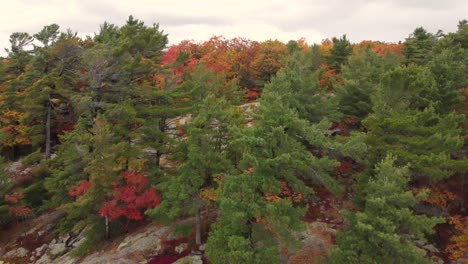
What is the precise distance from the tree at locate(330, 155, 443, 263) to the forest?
68mm

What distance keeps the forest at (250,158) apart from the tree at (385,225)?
0.22 feet

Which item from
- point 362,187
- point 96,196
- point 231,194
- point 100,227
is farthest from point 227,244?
point 100,227

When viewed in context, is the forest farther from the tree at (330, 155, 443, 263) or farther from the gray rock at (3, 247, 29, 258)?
the gray rock at (3, 247, 29, 258)

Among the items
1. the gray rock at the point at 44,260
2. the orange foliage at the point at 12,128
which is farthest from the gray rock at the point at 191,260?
the orange foliage at the point at 12,128

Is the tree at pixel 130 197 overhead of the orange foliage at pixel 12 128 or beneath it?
beneath

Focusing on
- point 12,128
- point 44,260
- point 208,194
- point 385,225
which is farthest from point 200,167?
point 12,128

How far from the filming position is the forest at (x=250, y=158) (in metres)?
18.1

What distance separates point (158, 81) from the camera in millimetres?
35562

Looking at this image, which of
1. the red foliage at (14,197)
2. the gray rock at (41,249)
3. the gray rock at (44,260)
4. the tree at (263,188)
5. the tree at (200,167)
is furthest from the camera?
the red foliage at (14,197)

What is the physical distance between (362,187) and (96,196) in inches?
712

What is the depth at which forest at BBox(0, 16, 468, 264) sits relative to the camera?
18141mm

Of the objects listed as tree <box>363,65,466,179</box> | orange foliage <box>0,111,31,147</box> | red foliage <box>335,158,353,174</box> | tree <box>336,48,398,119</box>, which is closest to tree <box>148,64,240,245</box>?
tree <box>363,65,466,179</box>

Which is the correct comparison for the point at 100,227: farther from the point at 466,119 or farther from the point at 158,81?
the point at 466,119

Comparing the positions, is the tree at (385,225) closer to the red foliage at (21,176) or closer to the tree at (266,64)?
the tree at (266,64)
